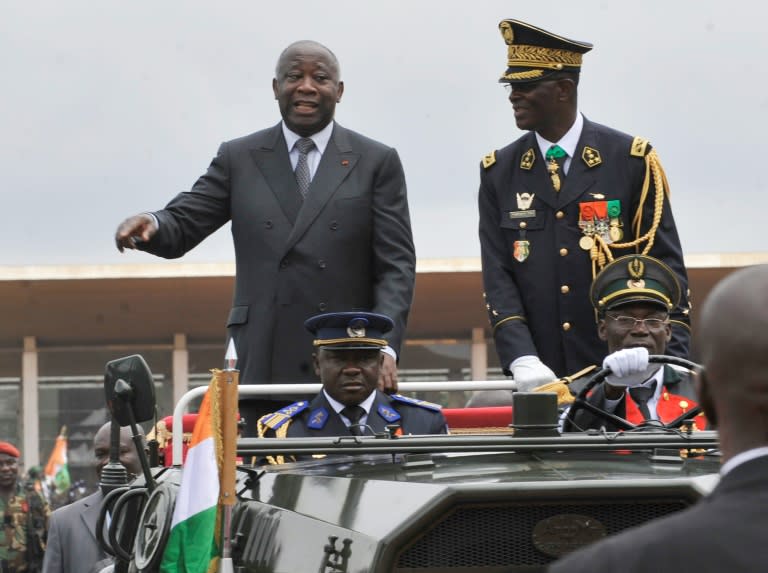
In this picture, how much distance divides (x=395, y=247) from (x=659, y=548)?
426 cm

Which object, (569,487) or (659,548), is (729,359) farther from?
(569,487)

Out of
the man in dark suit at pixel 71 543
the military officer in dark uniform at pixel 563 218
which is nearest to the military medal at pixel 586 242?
the military officer in dark uniform at pixel 563 218

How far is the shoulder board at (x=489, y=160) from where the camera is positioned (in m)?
6.48

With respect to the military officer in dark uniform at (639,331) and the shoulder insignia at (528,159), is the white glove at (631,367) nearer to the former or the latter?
the military officer in dark uniform at (639,331)

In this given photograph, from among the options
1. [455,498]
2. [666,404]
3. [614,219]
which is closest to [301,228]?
[614,219]

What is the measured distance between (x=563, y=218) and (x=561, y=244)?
11 centimetres

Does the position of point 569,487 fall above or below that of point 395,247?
below

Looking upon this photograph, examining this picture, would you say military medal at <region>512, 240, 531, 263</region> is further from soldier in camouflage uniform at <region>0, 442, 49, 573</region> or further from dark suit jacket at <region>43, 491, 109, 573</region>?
soldier in camouflage uniform at <region>0, 442, 49, 573</region>

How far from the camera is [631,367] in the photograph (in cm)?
492

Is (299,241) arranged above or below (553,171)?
below

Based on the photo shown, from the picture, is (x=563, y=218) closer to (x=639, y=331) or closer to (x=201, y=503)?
(x=639, y=331)

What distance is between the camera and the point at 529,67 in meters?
6.05

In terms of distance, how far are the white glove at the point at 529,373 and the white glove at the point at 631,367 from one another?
0.58 m

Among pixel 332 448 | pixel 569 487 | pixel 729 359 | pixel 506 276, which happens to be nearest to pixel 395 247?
pixel 506 276
